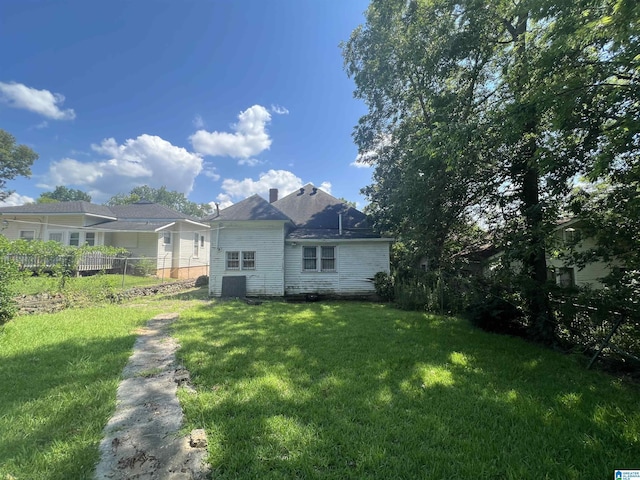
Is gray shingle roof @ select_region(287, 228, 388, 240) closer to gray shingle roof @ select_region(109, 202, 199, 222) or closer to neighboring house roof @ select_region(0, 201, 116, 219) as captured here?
gray shingle roof @ select_region(109, 202, 199, 222)

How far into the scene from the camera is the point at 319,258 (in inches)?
530

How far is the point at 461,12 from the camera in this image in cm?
852

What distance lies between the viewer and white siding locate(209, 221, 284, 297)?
41.9 feet

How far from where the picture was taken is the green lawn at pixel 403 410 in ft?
7.97

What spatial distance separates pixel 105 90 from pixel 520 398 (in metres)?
20.3

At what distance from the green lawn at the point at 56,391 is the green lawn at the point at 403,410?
0.95m

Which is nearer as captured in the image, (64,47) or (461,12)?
(461,12)

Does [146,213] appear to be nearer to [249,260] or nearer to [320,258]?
[249,260]

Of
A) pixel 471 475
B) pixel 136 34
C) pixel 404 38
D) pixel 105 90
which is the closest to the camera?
pixel 471 475

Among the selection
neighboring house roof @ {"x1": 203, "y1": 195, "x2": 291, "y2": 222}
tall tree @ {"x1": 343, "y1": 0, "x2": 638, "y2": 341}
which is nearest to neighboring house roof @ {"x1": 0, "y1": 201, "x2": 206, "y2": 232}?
neighboring house roof @ {"x1": 203, "y1": 195, "x2": 291, "y2": 222}

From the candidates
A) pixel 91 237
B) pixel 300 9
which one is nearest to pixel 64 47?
pixel 300 9

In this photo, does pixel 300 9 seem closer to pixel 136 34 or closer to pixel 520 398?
pixel 136 34

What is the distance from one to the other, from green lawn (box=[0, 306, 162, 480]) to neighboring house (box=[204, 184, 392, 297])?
235 inches

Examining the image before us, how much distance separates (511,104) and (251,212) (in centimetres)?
1017
